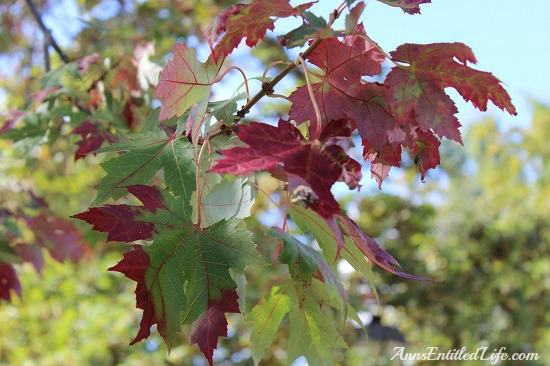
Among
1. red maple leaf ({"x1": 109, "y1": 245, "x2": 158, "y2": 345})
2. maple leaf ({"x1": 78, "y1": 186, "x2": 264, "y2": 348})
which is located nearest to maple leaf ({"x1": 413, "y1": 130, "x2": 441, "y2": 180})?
maple leaf ({"x1": 78, "y1": 186, "x2": 264, "y2": 348})

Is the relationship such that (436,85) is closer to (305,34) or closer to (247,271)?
(305,34)

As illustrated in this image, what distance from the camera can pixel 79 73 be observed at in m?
1.51

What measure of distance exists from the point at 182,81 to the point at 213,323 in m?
0.31

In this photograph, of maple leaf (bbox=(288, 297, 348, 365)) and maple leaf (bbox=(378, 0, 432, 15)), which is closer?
maple leaf (bbox=(378, 0, 432, 15))

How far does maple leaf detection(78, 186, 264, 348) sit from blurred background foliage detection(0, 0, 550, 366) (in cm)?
14

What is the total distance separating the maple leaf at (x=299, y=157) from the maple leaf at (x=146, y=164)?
0.19 m

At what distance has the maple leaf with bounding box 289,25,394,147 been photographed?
29.7 inches

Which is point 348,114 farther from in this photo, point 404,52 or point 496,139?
point 496,139

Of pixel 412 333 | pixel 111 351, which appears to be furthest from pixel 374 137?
pixel 412 333

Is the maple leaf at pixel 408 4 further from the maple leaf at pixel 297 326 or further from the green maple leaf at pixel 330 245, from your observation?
the maple leaf at pixel 297 326

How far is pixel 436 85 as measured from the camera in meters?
0.75

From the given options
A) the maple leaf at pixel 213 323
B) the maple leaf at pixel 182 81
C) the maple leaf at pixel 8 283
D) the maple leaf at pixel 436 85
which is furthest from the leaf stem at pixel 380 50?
the maple leaf at pixel 8 283

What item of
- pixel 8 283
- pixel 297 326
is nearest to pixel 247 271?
pixel 8 283

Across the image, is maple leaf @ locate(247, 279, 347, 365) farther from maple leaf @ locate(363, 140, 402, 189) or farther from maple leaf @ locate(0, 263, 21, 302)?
maple leaf @ locate(0, 263, 21, 302)
